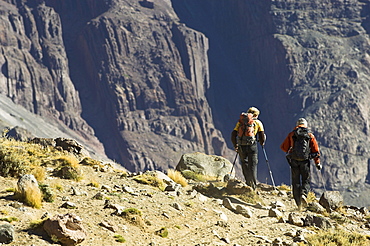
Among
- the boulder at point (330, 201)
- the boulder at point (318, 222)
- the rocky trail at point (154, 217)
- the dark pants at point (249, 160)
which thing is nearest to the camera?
the rocky trail at point (154, 217)

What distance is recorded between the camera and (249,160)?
18359 millimetres

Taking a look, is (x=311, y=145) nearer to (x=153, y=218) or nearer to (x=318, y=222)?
(x=318, y=222)

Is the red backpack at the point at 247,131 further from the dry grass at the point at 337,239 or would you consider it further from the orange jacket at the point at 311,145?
the dry grass at the point at 337,239

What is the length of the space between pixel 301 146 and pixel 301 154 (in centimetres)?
26

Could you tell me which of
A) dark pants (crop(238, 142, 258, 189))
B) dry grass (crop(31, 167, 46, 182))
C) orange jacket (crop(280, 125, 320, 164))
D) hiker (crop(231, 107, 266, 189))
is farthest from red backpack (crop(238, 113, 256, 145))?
dry grass (crop(31, 167, 46, 182))

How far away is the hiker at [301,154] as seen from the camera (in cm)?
1650

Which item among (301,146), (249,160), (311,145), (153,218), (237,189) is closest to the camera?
(153,218)

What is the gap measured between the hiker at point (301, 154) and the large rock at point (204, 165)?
812 cm

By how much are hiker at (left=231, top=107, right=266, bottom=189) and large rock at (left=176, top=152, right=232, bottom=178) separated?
6235 mm

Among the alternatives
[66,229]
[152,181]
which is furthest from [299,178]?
[66,229]

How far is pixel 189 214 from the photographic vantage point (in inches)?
511

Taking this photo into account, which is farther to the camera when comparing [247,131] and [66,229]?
[247,131]

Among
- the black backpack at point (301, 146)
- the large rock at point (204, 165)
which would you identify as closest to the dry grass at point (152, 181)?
the black backpack at point (301, 146)

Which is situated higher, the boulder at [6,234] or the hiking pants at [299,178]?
the boulder at [6,234]
